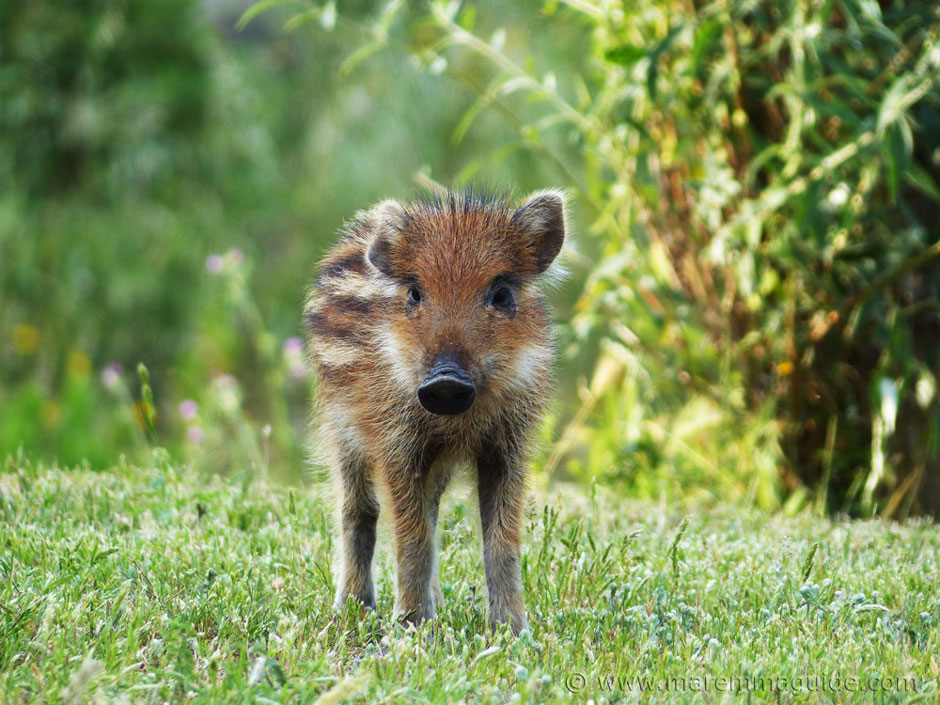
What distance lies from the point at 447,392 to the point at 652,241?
2.88m

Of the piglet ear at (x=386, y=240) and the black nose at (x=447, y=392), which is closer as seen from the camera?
the black nose at (x=447, y=392)

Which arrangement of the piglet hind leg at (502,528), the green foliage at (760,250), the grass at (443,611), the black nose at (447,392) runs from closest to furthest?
the grass at (443,611), the black nose at (447,392), the piglet hind leg at (502,528), the green foliage at (760,250)

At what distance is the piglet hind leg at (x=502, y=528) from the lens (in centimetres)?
324

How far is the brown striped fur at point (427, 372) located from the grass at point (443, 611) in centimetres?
16

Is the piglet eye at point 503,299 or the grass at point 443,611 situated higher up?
the piglet eye at point 503,299

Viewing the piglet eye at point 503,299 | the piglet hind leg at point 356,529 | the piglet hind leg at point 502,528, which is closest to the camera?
the piglet hind leg at point 502,528

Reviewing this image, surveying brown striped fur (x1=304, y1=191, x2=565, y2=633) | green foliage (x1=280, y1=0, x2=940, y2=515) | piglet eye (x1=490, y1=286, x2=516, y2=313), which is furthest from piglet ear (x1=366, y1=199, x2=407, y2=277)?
green foliage (x1=280, y1=0, x2=940, y2=515)

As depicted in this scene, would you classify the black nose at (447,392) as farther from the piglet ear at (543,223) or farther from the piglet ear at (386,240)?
the piglet ear at (543,223)

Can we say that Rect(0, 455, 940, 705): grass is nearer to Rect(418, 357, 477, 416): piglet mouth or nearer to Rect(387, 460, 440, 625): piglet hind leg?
Rect(387, 460, 440, 625): piglet hind leg

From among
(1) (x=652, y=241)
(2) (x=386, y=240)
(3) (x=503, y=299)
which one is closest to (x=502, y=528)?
(3) (x=503, y=299)

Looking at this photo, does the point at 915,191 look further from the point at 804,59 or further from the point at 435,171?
the point at 435,171

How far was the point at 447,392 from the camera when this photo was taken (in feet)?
9.86

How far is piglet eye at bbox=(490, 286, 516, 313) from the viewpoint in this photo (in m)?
3.44

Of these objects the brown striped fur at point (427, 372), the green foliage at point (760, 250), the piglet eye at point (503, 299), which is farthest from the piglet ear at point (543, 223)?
the green foliage at point (760, 250)
